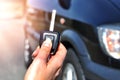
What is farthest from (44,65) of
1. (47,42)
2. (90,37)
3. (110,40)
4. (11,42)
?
(11,42)

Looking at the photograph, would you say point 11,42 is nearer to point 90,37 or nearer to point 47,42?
point 90,37

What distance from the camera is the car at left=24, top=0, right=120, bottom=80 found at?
4.06m

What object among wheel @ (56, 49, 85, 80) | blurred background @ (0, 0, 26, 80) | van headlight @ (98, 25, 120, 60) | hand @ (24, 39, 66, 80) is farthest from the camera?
blurred background @ (0, 0, 26, 80)

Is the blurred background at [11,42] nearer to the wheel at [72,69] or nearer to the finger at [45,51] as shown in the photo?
the wheel at [72,69]

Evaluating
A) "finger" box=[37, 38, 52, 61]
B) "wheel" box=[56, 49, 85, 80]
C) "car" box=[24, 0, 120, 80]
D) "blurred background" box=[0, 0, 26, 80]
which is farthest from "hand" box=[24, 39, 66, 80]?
"blurred background" box=[0, 0, 26, 80]

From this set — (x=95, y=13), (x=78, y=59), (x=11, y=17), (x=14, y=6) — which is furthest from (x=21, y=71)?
(x=14, y=6)

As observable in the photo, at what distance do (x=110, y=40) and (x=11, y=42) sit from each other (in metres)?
6.57

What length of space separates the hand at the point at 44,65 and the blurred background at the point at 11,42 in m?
4.70

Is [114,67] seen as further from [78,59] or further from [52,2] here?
[52,2]

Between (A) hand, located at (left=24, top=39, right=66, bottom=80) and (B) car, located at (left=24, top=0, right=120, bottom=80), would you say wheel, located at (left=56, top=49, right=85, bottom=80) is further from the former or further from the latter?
(A) hand, located at (left=24, top=39, right=66, bottom=80)

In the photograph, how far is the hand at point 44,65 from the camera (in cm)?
190

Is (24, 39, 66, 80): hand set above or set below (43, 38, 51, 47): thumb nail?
below

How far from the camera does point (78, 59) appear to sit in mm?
4539

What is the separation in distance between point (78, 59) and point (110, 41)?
583 millimetres
